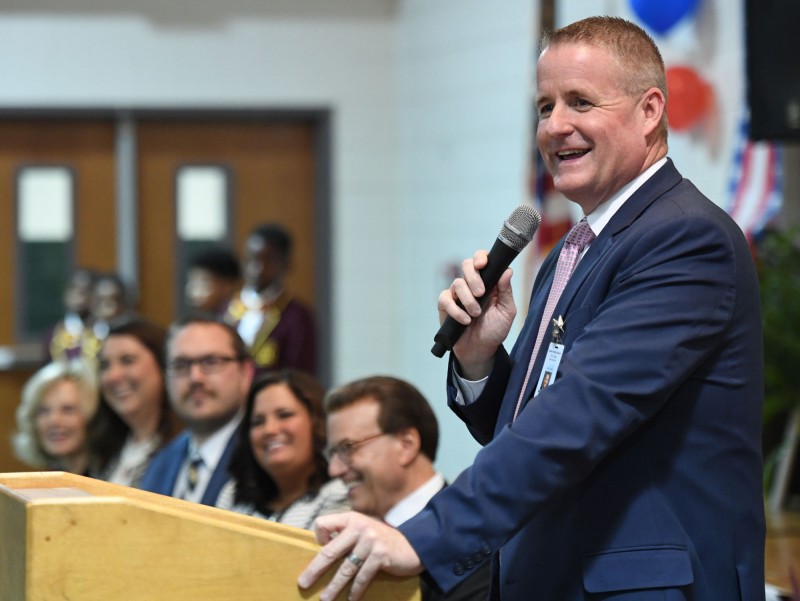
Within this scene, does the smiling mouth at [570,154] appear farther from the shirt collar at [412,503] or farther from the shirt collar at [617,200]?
the shirt collar at [412,503]

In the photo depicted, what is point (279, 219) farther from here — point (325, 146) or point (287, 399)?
point (287, 399)

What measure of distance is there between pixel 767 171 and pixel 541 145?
256 cm

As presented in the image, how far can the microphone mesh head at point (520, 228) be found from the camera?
1.64 metres

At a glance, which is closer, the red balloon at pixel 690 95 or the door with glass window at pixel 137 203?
the red balloon at pixel 690 95

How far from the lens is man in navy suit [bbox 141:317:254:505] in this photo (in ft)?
11.0

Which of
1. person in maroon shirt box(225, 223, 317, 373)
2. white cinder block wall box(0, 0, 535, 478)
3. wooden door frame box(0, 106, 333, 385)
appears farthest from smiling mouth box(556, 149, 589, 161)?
wooden door frame box(0, 106, 333, 385)

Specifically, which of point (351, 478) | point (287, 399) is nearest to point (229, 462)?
point (287, 399)

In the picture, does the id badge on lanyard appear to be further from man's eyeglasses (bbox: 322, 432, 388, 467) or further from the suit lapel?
man's eyeglasses (bbox: 322, 432, 388, 467)

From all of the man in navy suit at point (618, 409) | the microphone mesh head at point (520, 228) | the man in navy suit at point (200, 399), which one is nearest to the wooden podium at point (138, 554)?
the man in navy suit at point (618, 409)

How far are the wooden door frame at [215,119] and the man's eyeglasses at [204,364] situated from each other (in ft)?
12.7

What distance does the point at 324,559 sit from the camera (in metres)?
1.33

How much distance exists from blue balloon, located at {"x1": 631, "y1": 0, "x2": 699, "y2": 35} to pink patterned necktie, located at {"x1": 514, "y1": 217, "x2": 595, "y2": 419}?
2795 millimetres

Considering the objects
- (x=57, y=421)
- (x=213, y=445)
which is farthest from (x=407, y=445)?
(x=57, y=421)

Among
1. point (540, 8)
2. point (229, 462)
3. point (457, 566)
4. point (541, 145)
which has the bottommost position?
point (229, 462)
